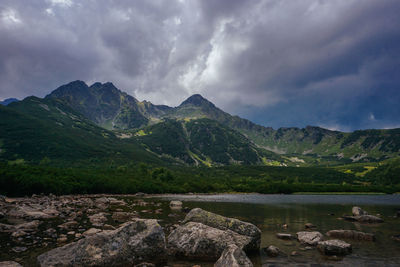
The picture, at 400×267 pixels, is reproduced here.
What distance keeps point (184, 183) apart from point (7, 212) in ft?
396

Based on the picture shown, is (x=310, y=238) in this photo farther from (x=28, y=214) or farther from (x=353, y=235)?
(x=28, y=214)

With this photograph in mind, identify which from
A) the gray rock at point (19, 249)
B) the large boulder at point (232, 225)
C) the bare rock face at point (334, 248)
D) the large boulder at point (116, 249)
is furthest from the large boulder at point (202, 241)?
the gray rock at point (19, 249)

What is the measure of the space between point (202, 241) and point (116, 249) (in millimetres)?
5360

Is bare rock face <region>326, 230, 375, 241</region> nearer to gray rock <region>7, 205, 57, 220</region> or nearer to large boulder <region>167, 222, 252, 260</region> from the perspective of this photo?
large boulder <region>167, 222, 252, 260</region>

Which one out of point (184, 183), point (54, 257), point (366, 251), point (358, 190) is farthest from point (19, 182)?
point (358, 190)

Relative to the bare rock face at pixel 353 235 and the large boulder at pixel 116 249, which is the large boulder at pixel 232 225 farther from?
the bare rock face at pixel 353 235

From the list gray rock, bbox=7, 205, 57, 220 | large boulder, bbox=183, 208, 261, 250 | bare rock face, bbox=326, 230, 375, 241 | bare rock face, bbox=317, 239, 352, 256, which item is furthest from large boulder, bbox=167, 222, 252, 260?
gray rock, bbox=7, 205, 57, 220

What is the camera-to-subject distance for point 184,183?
477 ft

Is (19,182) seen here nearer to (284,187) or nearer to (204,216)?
(204,216)

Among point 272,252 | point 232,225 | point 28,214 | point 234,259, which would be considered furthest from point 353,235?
point 28,214

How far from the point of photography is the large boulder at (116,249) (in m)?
11.6

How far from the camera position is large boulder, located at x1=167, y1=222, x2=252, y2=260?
47.8 ft

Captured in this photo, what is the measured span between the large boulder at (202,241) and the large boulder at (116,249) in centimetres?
156

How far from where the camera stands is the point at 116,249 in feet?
40.8
